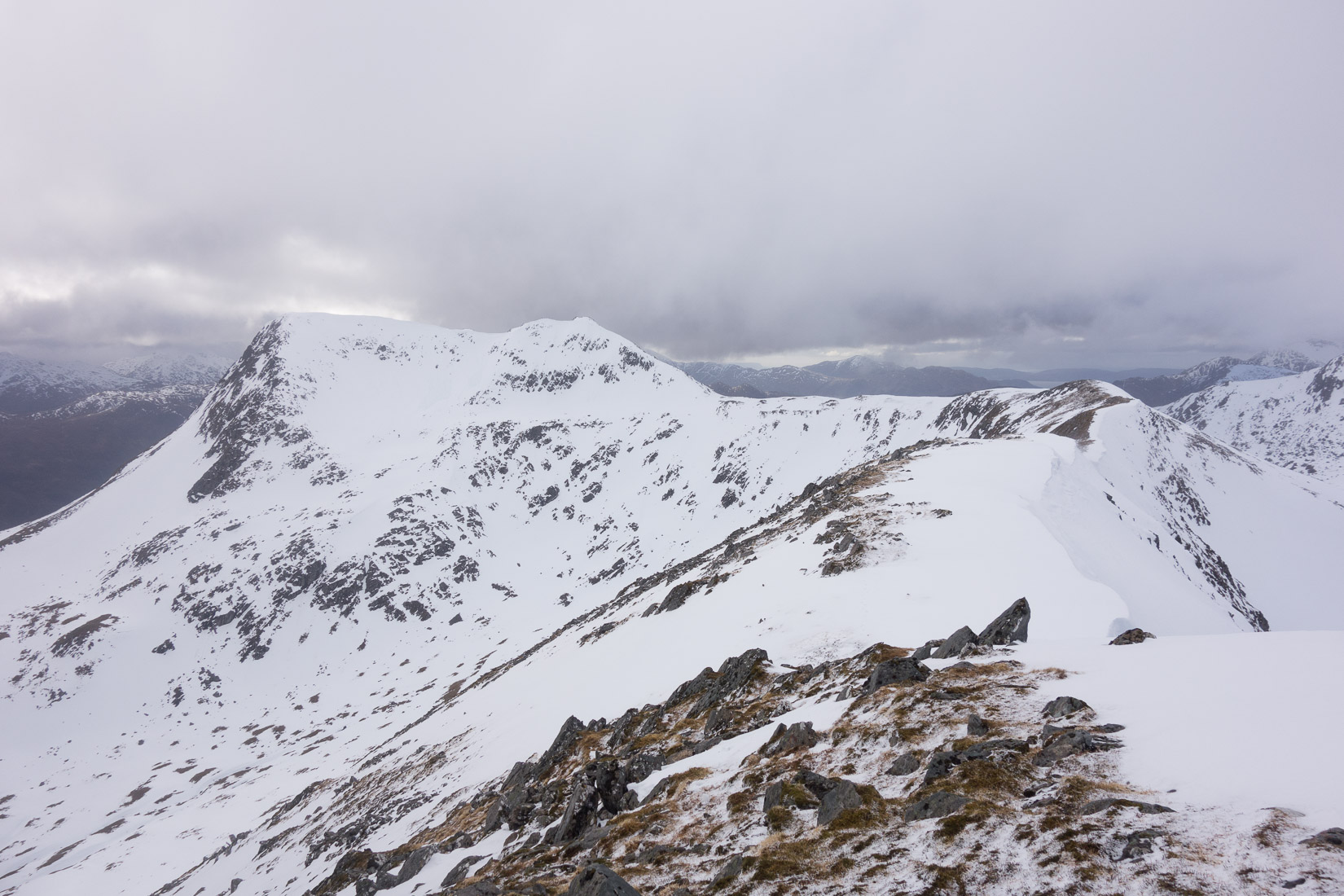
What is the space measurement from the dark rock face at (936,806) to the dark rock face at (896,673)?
6.09 metres

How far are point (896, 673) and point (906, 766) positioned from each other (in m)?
4.55

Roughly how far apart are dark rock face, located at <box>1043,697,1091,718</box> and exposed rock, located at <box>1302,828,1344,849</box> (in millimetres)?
5055

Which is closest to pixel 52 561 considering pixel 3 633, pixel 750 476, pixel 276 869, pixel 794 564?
pixel 3 633

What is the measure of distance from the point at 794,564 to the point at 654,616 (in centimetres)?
1209

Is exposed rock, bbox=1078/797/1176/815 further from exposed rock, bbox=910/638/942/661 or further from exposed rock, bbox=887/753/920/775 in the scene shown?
exposed rock, bbox=910/638/942/661

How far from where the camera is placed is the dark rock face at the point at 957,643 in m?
16.0

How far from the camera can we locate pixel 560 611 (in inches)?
4328

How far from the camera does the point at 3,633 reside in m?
105

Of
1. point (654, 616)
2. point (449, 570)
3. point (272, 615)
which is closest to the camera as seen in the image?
point (654, 616)

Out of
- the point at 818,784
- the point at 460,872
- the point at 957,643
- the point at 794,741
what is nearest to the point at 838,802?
the point at 818,784

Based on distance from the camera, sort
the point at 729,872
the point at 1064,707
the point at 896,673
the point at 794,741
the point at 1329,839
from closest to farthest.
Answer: the point at 1329,839
the point at 729,872
the point at 1064,707
the point at 794,741
the point at 896,673

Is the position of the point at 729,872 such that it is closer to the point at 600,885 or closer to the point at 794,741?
the point at 600,885

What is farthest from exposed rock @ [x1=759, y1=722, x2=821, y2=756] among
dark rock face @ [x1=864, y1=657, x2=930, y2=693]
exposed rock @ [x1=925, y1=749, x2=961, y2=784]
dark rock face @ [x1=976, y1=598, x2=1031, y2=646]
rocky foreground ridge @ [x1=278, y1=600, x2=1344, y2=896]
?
dark rock face @ [x1=976, y1=598, x2=1031, y2=646]

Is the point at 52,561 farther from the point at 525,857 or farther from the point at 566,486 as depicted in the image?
the point at 525,857
